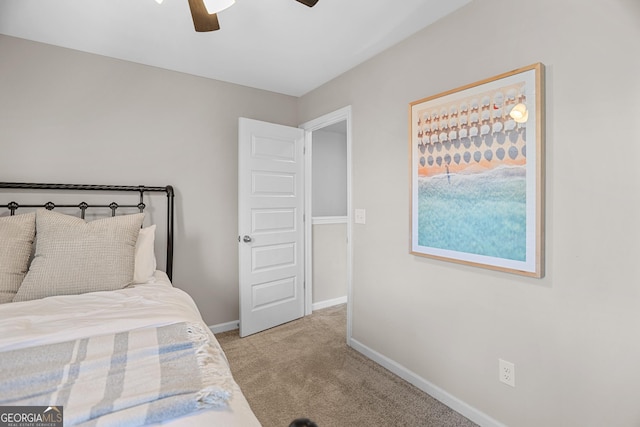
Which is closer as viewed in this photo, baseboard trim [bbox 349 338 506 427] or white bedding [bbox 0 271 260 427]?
white bedding [bbox 0 271 260 427]

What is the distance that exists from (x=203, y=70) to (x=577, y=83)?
8.84 ft

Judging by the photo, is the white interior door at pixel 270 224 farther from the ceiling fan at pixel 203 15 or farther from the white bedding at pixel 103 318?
the ceiling fan at pixel 203 15

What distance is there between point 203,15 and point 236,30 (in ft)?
2.48

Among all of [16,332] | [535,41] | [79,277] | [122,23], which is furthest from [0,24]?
[535,41]

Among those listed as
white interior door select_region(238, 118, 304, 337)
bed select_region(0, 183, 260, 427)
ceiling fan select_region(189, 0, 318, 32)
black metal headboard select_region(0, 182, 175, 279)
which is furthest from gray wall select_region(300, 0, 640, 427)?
black metal headboard select_region(0, 182, 175, 279)

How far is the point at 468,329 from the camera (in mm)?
1816

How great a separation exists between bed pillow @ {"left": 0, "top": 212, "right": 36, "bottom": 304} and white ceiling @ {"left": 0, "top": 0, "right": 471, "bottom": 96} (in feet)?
4.28

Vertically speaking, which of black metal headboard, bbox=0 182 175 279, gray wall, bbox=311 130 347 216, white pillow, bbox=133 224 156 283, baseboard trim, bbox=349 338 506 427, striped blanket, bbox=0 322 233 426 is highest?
gray wall, bbox=311 130 347 216

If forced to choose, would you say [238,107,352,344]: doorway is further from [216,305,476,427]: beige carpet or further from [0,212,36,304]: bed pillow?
[0,212,36,304]: bed pillow

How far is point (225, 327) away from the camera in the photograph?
3027mm

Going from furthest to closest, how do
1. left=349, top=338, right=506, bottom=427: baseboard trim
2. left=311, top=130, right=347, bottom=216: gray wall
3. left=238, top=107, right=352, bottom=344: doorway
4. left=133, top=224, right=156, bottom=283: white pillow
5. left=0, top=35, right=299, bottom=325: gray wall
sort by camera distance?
left=311, top=130, right=347, bottom=216: gray wall < left=238, top=107, right=352, bottom=344: doorway < left=0, top=35, right=299, bottom=325: gray wall < left=133, top=224, right=156, bottom=283: white pillow < left=349, top=338, right=506, bottom=427: baseboard trim

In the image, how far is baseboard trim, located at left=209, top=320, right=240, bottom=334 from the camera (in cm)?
297

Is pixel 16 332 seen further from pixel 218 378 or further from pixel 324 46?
pixel 324 46

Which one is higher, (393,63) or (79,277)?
(393,63)
